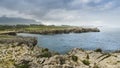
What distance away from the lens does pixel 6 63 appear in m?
58.7

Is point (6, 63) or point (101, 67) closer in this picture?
point (101, 67)

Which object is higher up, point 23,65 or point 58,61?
point 58,61

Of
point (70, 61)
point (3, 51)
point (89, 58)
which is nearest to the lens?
point (70, 61)

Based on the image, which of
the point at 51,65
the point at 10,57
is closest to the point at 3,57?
the point at 10,57

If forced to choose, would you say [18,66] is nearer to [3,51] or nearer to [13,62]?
[13,62]

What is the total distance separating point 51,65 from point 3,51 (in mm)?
19195

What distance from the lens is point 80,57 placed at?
6322cm

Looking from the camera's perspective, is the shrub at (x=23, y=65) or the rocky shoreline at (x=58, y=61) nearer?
the rocky shoreline at (x=58, y=61)

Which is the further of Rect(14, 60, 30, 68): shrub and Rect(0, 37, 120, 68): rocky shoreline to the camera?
Rect(14, 60, 30, 68): shrub

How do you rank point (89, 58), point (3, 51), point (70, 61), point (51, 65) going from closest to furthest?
point (51, 65)
point (70, 61)
point (89, 58)
point (3, 51)

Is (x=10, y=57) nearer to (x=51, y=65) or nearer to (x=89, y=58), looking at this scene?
(x=51, y=65)

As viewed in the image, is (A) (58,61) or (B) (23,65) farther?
(A) (58,61)

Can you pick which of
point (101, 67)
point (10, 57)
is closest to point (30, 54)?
point (10, 57)

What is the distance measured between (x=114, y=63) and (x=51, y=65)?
13146mm
